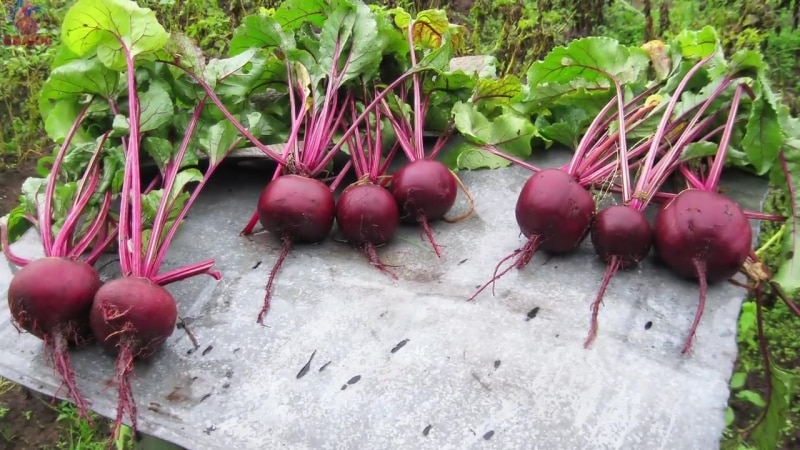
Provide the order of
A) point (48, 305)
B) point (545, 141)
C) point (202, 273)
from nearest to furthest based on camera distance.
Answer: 1. point (48, 305)
2. point (202, 273)
3. point (545, 141)

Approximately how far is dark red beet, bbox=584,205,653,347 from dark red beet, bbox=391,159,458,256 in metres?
0.39

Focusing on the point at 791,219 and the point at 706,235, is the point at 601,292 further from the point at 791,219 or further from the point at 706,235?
the point at 791,219

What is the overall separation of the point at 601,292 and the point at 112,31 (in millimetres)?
1293

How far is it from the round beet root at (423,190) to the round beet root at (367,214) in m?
0.04

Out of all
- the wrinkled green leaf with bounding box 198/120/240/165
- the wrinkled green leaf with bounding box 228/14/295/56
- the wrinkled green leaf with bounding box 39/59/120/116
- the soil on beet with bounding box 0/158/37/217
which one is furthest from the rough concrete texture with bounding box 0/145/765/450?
the soil on beet with bounding box 0/158/37/217

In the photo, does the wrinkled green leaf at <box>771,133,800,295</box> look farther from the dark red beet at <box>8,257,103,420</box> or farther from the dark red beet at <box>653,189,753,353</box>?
the dark red beet at <box>8,257,103,420</box>

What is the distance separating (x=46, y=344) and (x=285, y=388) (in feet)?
1.55

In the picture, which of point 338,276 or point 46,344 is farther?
point 338,276

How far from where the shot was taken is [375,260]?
1.69m

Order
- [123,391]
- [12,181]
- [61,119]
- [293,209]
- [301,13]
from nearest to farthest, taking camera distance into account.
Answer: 1. [123,391]
2. [293,209]
3. [61,119]
4. [301,13]
5. [12,181]

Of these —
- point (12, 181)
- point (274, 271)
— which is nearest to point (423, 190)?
point (274, 271)

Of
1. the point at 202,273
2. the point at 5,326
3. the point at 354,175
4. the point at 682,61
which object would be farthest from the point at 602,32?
the point at 5,326

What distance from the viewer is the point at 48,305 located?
134cm

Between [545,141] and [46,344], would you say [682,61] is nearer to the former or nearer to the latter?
[545,141]
